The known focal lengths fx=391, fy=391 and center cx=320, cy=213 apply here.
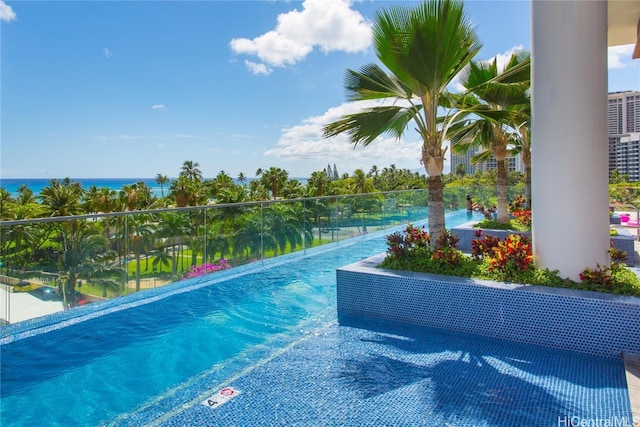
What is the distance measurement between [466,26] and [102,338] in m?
5.93

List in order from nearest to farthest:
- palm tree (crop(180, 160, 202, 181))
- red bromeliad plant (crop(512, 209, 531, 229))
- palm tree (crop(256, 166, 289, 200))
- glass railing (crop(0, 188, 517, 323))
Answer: glass railing (crop(0, 188, 517, 323)), red bromeliad plant (crop(512, 209, 531, 229)), palm tree (crop(256, 166, 289, 200)), palm tree (crop(180, 160, 202, 181))

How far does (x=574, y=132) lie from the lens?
14.0 feet

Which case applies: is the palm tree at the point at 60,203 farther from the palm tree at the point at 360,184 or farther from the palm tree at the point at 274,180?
the palm tree at the point at 360,184

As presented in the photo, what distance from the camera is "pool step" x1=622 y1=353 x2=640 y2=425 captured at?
2.60m

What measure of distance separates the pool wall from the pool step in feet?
0.53

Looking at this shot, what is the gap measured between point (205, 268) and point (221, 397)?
167 inches

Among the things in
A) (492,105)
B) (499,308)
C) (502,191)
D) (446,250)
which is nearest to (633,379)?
(499,308)

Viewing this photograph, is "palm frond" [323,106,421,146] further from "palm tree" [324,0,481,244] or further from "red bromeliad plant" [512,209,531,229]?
"red bromeliad plant" [512,209,531,229]

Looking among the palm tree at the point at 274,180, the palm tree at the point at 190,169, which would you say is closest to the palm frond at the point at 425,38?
the palm tree at the point at 274,180

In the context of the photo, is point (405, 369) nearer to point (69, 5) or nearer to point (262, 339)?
point (262, 339)

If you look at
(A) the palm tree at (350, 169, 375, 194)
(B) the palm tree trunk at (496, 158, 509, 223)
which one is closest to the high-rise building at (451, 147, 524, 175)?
(B) the palm tree trunk at (496, 158, 509, 223)

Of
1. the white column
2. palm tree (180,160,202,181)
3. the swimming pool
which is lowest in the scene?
the swimming pool

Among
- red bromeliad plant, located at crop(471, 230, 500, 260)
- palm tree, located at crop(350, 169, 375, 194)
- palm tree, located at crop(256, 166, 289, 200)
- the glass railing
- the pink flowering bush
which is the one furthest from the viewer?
palm tree, located at crop(256, 166, 289, 200)

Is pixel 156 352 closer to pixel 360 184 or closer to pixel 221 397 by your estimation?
pixel 221 397
